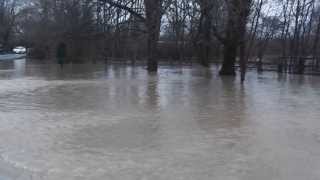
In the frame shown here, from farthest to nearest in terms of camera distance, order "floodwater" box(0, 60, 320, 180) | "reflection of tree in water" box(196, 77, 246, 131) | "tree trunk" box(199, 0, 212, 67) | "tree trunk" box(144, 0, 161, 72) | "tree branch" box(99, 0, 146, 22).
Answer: "tree branch" box(99, 0, 146, 22) < "tree trunk" box(144, 0, 161, 72) < "tree trunk" box(199, 0, 212, 67) < "reflection of tree in water" box(196, 77, 246, 131) < "floodwater" box(0, 60, 320, 180)

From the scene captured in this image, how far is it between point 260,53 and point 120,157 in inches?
1355

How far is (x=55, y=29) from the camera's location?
176 ft

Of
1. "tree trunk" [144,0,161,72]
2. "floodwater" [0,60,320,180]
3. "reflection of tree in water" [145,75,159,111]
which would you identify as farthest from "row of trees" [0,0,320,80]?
"floodwater" [0,60,320,180]

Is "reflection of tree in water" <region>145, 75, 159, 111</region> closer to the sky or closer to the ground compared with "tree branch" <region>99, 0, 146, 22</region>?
closer to the ground

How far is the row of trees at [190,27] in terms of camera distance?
29859mm

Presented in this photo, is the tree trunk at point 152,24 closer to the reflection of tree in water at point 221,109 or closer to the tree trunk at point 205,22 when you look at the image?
the tree trunk at point 205,22

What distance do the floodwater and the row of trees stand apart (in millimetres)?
9975

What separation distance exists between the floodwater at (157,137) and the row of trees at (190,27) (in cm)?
997

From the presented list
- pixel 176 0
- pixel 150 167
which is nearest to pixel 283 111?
pixel 150 167

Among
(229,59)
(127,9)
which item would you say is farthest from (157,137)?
(127,9)

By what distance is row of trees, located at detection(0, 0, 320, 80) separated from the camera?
29.9 m

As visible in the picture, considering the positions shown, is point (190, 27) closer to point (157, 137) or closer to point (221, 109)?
point (221, 109)

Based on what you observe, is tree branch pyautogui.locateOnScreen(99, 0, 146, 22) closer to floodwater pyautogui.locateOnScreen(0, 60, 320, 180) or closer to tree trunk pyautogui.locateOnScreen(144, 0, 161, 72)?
tree trunk pyautogui.locateOnScreen(144, 0, 161, 72)

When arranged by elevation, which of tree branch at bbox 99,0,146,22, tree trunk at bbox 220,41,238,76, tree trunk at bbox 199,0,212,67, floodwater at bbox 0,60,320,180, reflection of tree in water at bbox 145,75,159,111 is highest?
tree branch at bbox 99,0,146,22
